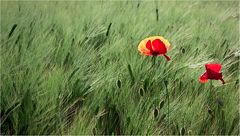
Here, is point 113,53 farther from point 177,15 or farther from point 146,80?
point 177,15

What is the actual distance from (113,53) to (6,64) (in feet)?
1.35

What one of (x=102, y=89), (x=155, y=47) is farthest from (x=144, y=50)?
(x=102, y=89)

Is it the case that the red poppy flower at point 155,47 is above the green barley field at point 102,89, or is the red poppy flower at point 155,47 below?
above

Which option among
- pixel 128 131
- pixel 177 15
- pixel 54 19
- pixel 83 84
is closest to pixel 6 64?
pixel 83 84

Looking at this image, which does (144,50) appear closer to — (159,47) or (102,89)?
(159,47)

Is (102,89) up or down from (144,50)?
down

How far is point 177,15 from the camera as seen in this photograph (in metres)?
2.03

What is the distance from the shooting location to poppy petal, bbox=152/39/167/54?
95cm

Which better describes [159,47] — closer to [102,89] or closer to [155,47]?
[155,47]

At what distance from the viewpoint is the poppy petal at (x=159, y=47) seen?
95 cm

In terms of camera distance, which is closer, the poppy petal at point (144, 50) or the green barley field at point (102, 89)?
the green barley field at point (102, 89)

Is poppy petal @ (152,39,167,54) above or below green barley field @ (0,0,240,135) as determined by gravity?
above

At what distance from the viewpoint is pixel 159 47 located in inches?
37.5

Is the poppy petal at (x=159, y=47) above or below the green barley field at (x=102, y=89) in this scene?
above
